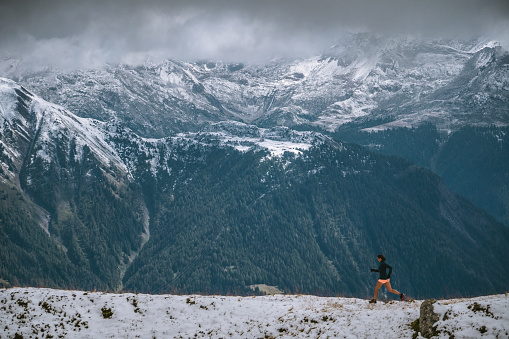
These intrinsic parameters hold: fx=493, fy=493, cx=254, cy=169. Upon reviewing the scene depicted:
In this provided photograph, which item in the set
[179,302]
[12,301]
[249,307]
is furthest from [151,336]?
[12,301]

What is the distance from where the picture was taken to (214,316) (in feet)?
173

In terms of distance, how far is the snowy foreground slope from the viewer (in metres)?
44.0

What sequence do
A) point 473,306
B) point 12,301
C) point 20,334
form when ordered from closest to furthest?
point 473,306
point 20,334
point 12,301

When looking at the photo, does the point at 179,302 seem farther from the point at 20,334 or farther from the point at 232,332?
the point at 20,334

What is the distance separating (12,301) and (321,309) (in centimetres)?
3254

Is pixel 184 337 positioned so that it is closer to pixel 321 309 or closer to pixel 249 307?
pixel 249 307

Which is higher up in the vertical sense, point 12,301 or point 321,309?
point 12,301

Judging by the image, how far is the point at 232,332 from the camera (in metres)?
49.3

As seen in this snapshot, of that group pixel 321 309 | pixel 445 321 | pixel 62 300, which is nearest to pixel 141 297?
pixel 62 300

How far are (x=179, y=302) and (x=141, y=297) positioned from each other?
471cm

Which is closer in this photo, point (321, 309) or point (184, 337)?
point (184, 337)

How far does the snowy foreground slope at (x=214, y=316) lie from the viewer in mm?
44000

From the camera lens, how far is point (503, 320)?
39375 mm

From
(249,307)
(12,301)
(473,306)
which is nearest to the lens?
(473,306)
